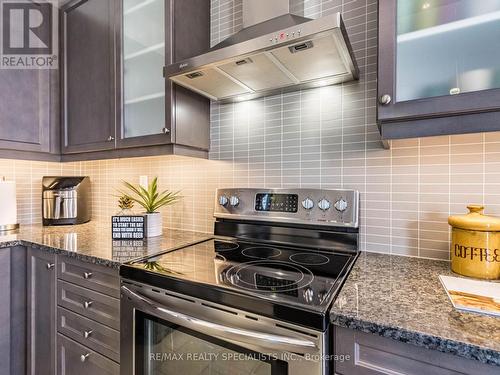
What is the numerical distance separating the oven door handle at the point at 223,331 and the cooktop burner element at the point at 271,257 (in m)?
0.05

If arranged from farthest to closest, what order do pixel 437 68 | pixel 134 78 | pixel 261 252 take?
1. pixel 134 78
2. pixel 261 252
3. pixel 437 68

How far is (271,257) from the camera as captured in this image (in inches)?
43.3

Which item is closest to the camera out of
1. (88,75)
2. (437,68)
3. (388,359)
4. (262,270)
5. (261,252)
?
(388,359)

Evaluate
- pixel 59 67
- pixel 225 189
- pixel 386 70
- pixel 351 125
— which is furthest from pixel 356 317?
pixel 59 67

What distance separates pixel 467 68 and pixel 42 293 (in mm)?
1955

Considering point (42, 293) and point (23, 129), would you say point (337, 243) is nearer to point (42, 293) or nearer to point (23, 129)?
point (42, 293)

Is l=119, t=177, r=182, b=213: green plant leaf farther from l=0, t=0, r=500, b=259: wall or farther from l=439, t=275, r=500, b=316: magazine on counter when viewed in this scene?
l=439, t=275, r=500, b=316: magazine on counter

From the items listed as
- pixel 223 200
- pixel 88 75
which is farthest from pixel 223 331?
pixel 88 75

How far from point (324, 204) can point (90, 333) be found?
1.13 m

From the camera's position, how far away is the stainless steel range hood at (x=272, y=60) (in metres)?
0.87

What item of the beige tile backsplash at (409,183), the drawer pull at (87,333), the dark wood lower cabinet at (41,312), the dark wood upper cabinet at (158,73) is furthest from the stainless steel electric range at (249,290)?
the dark wood lower cabinet at (41,312)

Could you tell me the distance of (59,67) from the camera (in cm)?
182

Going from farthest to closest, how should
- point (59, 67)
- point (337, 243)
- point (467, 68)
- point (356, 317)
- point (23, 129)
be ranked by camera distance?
point (59, 67) → point (23, 129) → point (337, 243) → point (467, 68) → point (356, 317)

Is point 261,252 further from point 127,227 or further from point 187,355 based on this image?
point 127,227
